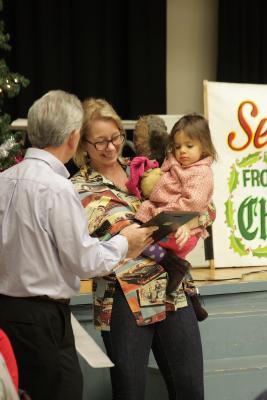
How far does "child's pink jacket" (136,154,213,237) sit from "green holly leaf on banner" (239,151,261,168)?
103 cm

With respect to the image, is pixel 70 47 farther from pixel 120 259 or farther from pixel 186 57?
pixel 120 259

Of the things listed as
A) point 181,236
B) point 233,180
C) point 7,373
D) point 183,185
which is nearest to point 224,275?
point 233,180

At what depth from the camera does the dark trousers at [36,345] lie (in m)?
1.71

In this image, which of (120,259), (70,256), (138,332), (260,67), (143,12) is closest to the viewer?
(70,256)

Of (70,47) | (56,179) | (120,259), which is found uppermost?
(70,47)

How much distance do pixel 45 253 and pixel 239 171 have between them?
5.73ft

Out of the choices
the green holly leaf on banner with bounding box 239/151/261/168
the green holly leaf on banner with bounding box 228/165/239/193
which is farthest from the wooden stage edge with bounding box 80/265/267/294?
the green holly leaf on banner with bounding box 239/151/261/168

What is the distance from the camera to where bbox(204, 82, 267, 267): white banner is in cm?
320

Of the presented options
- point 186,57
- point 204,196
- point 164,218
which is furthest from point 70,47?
point 164,218

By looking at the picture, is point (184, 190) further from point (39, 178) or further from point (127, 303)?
point (39, 178)

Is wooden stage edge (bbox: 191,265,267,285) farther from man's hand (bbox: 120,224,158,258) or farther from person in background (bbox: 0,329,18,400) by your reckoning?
person in background (bbox: 0,329,18,400)

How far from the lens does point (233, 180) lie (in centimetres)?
324

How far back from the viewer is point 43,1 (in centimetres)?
445

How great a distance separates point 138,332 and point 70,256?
446mm
